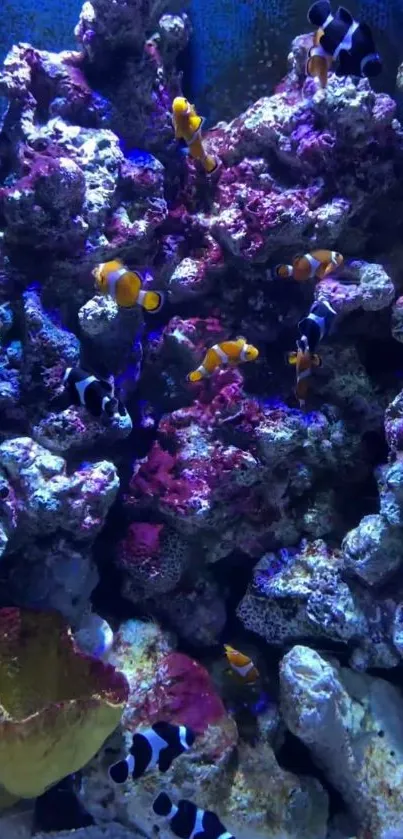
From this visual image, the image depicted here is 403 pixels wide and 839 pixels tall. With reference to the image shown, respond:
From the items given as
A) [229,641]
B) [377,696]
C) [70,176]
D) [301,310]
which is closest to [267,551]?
[229,641]

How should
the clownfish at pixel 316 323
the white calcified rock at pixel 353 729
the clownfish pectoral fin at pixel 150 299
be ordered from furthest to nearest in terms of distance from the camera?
the white calcified rock at pixel 353 729
the clownfish at pixel 316 323
the clownfish pectoral fin at pixel 150 299

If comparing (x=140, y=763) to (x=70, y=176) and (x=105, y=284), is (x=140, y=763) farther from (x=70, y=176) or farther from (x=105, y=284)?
(x=70, y=176)

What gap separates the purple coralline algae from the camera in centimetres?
314

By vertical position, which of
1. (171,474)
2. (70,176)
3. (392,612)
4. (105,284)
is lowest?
(392,612)

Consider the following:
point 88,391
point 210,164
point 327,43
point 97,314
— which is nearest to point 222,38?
point 210,164

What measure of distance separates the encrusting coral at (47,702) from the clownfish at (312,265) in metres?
1.82

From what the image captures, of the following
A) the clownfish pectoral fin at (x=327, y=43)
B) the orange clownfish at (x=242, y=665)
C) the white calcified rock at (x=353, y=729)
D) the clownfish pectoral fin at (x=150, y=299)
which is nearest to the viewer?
the clownfish pectoral fin at (x=327, y=43)

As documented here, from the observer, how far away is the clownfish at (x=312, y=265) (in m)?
3.22

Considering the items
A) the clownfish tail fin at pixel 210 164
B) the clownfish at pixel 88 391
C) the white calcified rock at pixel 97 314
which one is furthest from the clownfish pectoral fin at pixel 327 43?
the clownfish at pixel 88 391

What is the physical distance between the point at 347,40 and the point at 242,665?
263 cm

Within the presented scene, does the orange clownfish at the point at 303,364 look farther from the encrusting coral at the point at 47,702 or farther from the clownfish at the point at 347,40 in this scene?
the encrusting coral at the point at 47,702

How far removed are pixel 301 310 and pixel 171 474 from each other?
1013mm

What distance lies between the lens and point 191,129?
329 cm

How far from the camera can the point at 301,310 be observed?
357 centimetres
